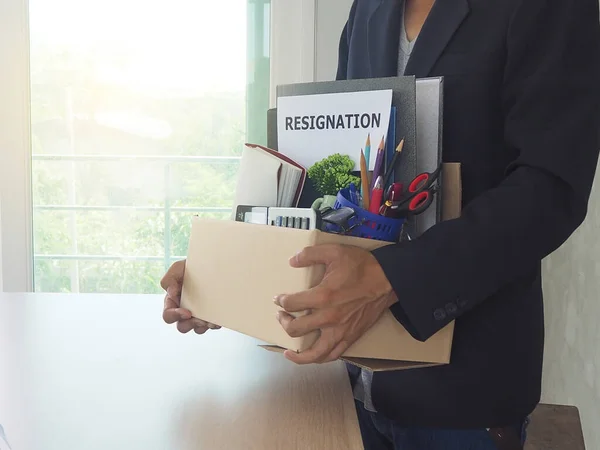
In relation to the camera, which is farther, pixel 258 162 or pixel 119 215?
pixel 119 215

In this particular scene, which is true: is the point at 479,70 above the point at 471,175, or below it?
above

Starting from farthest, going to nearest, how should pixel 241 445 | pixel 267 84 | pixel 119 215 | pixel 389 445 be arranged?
pixel 119 215, pixel 267 84, pixel 389 445, pixel 241 445

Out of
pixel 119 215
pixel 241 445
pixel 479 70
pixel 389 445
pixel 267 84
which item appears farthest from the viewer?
pixel 119 215

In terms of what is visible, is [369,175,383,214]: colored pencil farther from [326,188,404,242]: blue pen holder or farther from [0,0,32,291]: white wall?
[0,0,32,291]: white wall

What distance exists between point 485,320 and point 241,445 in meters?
0.31

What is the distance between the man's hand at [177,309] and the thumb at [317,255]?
0.77ft

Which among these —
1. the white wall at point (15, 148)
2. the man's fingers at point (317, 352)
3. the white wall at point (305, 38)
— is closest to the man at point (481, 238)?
the man's fingers at point (317, 352)

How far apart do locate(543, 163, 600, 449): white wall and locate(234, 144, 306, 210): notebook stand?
1.02 m

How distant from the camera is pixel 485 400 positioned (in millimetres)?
722

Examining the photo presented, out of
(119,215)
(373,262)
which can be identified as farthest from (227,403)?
(119,215)

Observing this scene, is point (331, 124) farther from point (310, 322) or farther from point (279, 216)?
point (310, 322)

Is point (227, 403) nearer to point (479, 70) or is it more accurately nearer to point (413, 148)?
point (413, 148)

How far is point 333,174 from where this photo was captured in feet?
2.20

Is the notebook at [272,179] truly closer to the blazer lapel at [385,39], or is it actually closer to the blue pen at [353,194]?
the blue pen at [353,194]
